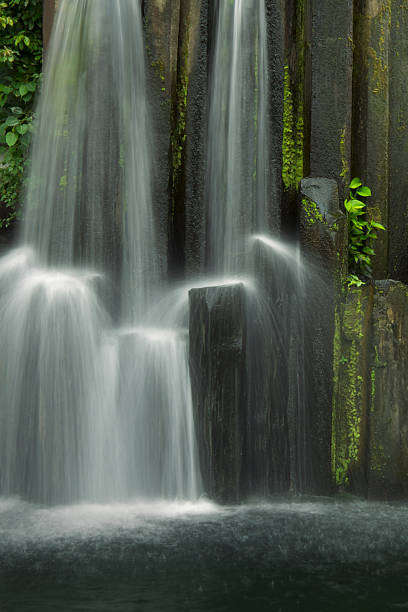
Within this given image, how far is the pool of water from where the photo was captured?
3080mm

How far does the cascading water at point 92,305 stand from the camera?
17.1 ft

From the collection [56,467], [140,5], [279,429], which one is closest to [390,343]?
[279,429]

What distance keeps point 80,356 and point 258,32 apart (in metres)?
3.41

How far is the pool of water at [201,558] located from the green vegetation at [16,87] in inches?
169

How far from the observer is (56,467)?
5172 millimetres

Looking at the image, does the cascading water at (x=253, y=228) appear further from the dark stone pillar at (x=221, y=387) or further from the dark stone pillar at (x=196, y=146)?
the dark stone pillar at (x=221, y=387)

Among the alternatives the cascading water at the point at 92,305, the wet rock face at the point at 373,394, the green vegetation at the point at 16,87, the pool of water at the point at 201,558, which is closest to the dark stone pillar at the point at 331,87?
the wet rock face at the point at 373,394

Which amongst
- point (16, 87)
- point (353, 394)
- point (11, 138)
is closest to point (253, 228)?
point (353, 394)

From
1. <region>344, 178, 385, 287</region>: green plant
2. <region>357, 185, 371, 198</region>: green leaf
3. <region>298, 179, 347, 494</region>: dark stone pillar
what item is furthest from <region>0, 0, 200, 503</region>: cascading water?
<region>357, 185, 371, 198</region>: green leaf

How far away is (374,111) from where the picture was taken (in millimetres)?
6305

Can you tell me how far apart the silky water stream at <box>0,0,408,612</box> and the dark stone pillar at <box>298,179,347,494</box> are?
6.3 inches

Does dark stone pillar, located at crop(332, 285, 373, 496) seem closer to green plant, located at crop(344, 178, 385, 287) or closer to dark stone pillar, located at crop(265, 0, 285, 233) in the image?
green plant, located at crop(344, 178, 385, 287)

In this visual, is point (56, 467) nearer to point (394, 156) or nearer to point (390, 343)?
point (390, 343)

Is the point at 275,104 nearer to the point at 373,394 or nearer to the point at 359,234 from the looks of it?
the point at 359,234
